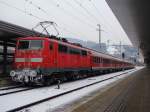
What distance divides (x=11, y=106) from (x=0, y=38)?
12.5 m

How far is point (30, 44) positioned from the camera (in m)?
20.2

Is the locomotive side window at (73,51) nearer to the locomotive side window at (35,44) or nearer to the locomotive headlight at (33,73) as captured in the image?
the locomotive side window at (35,44)

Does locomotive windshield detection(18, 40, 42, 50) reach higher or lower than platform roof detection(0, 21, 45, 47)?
lower

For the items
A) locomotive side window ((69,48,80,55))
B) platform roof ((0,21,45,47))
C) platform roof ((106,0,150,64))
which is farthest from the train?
platform roof ((106,0,150,64))

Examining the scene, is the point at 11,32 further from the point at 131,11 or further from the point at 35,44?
the point at 131,11

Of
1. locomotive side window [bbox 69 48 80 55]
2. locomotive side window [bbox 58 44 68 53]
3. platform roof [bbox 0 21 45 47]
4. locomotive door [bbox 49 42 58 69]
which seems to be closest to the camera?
platform roof [bbox 0 21 45 47]

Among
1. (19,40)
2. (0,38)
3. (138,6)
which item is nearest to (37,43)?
(19,40)

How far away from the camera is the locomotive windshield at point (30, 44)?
20.0 meters

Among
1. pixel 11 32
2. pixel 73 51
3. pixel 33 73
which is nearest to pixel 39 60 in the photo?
pixel 33 73

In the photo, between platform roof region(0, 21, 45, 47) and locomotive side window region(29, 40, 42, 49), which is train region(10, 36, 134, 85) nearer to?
locomotive side window region(29, 40, 42, 49)

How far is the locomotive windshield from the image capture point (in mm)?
19998

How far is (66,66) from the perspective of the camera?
2350 centimetres

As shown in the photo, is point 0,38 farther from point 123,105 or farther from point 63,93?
point 123,105

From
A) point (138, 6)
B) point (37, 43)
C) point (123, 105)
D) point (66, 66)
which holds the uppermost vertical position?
point (138, 6)
